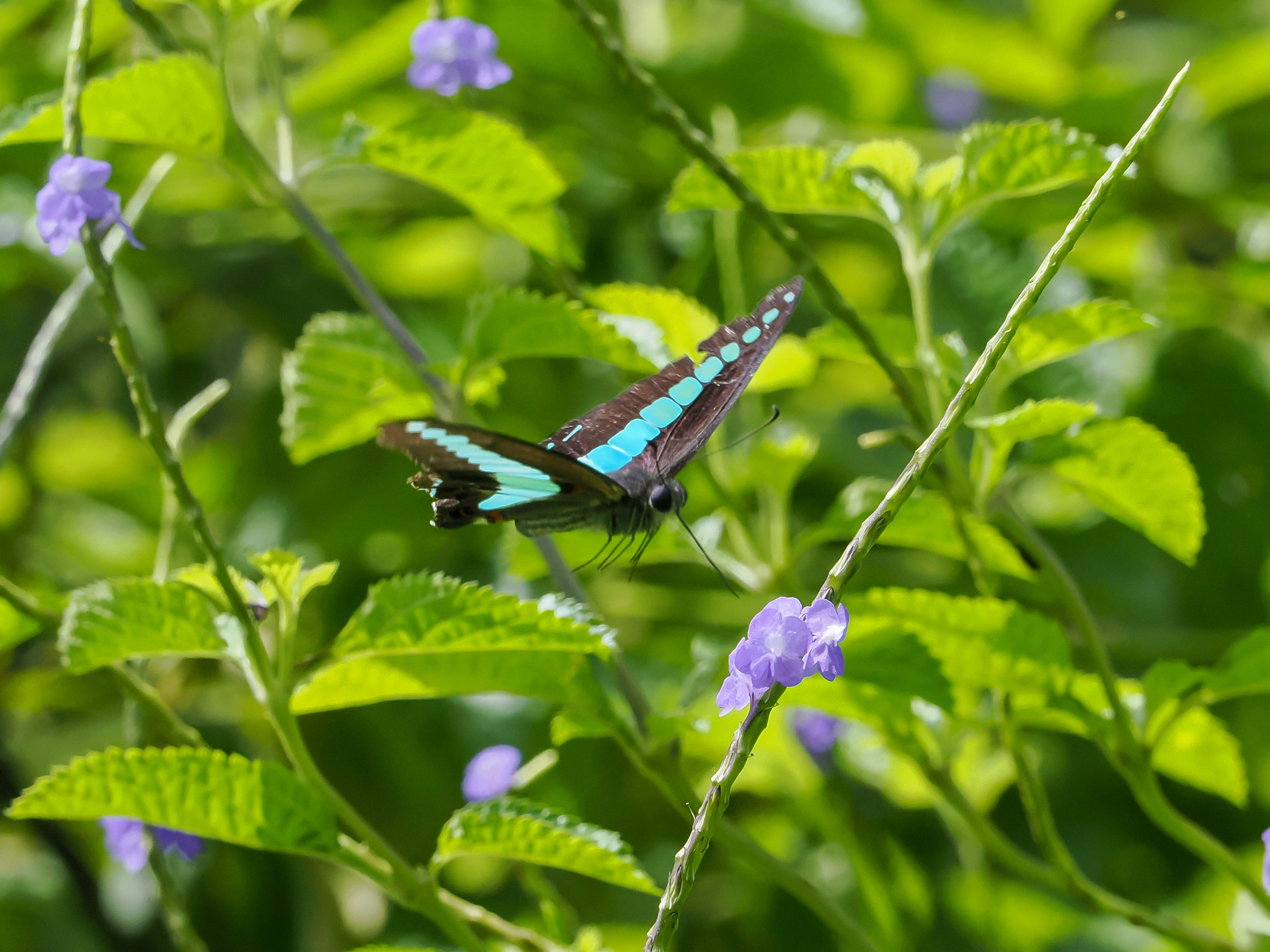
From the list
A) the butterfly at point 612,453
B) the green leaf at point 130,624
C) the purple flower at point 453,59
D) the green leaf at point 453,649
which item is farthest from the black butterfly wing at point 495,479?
the purple flower at point 453,59

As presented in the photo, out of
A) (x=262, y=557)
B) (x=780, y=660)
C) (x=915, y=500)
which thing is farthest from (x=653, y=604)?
(x=780, y=660)

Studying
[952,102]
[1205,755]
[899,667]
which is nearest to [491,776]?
[899,667]

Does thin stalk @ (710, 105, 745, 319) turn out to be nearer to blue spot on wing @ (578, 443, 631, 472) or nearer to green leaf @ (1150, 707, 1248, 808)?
blue spot on wing @ (578, 443, 631, 472)

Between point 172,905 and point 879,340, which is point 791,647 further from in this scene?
point 172,905

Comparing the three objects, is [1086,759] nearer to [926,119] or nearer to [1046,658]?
[1046,658]

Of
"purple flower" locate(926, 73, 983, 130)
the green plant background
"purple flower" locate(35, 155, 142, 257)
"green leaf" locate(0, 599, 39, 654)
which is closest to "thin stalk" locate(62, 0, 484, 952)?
"purple flower" locate(35, 155, 142, 257)
